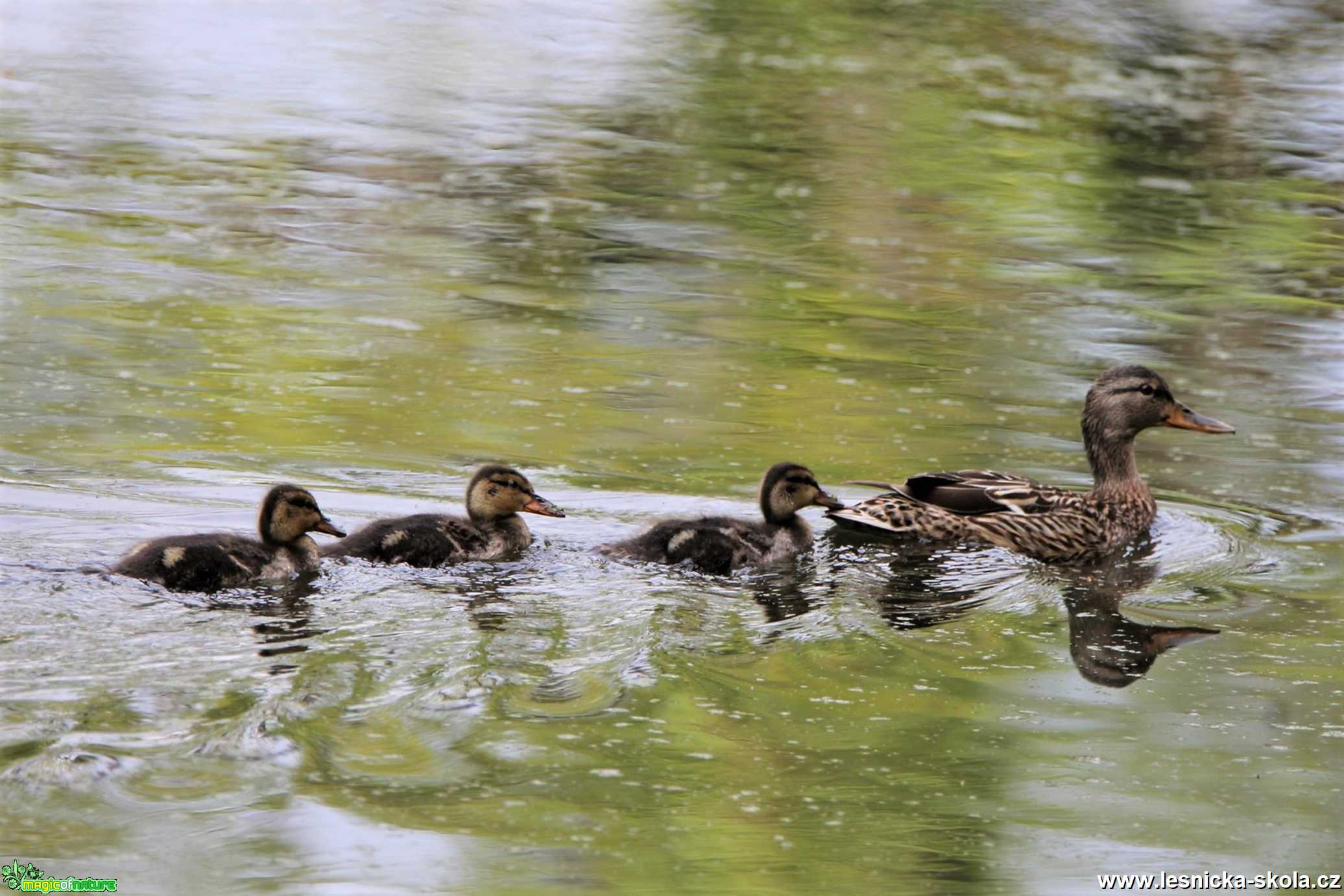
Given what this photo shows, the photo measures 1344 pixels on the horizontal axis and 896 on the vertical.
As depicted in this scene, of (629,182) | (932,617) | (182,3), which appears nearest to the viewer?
(932,617)

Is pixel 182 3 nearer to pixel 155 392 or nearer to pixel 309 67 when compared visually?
pixel 309 67

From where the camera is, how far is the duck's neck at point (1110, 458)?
7.37m

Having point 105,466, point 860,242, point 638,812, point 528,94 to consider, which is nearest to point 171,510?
point 105,466

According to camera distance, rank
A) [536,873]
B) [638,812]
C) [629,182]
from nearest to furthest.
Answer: [536,873] → [638,812] → [629,182]

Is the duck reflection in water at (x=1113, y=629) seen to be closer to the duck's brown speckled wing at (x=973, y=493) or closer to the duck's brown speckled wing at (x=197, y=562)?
the duck's brown speckled wing at (x=973, y=493)

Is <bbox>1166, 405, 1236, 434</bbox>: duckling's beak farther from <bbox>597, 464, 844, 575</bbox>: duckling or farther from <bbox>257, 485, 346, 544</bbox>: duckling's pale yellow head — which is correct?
<bbox>257, 485, 346, 544</bbox>: duckling's pale yellow head

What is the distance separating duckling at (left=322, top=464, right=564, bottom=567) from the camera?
6215 mm

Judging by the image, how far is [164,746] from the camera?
4.46 metres

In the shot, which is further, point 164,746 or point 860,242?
point 860,242

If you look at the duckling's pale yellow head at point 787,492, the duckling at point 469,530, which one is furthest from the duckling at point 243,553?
the duckling's pale yellow head at point 787,492

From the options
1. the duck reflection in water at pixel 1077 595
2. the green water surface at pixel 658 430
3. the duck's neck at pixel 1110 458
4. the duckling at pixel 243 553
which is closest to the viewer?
the green water surface at pixel 658 430

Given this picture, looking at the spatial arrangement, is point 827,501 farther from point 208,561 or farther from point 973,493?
point 208,561

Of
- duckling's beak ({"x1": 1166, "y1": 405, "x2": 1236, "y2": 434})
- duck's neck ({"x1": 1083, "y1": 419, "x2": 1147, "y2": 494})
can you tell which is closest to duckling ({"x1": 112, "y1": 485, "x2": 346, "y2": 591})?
duck's neck ({"x1": 1083, "y1": 419, "x2": 1147, "y2": 494})

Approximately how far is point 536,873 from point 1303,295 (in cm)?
786
